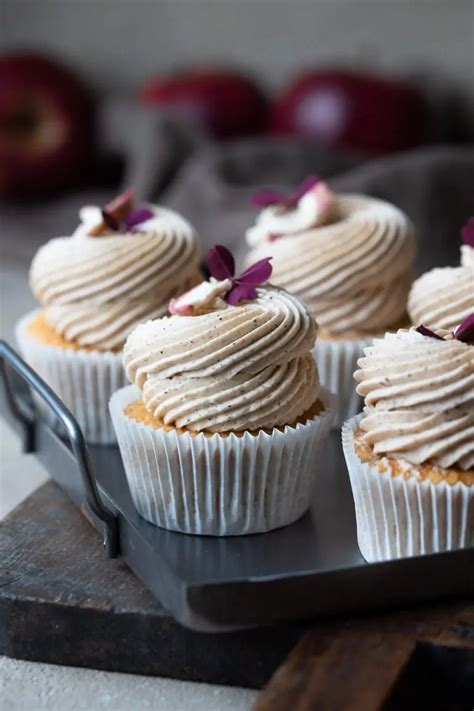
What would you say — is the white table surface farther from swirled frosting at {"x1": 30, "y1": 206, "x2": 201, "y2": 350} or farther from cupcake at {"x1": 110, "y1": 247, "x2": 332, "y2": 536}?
swirled frosting at {"x1": 30, "y1": 206, "x2": 201, "y2": 350}

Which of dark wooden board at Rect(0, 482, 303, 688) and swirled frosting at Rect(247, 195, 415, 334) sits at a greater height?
swirled frosting at Rect(247, 195, 415, 334)

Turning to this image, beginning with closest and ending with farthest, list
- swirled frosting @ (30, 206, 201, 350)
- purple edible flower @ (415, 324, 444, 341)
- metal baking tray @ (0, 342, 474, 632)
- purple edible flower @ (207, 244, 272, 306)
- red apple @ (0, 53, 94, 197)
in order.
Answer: metal baking tray @ (0, 342, 474, 632) < purple edible flower @ (415, 324, 444, 341) < purple edible flower @ (207, 244, 272, 306) < swirled frosting @ (30, 206, 201, 350) < red apple @ (0, 53, 94, 197)

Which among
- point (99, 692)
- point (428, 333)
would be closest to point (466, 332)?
point (428, 333)

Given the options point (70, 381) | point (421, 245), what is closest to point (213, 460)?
point (70, 381)

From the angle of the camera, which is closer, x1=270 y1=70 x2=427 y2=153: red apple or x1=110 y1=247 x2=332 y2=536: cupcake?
x1=110 y1=247 x2=332 y2=536: cupcake

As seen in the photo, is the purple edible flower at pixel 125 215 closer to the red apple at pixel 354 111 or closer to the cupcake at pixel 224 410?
the cupcake at pixel 224 410

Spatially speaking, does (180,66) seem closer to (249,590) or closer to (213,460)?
(213,460)

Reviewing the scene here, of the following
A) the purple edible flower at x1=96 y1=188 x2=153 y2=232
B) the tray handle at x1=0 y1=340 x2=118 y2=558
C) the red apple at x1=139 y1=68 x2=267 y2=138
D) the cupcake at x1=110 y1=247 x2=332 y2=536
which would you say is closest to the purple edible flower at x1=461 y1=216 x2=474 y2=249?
the cupcake at x1=110 y1=247 x2=332 y2=536
